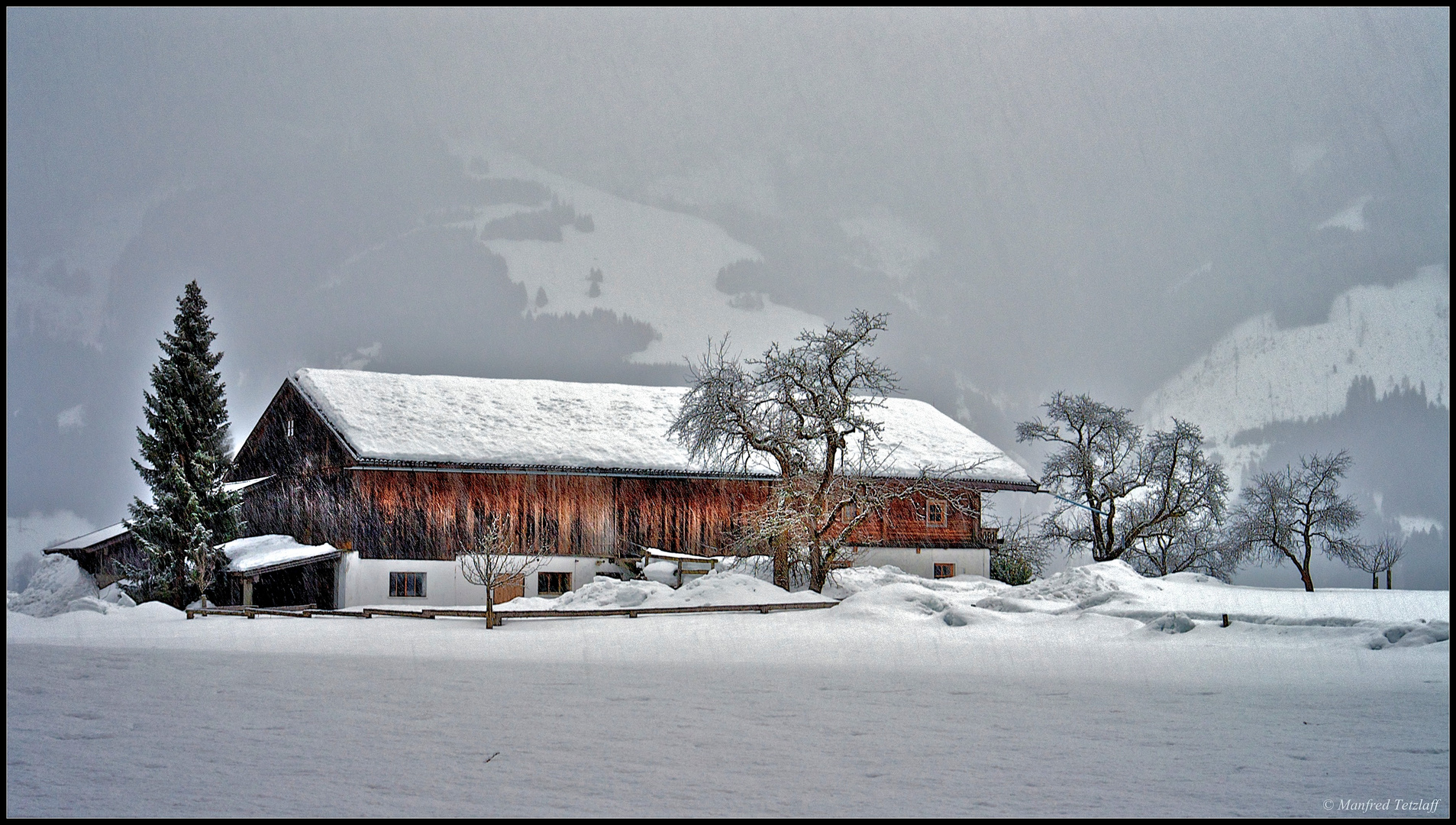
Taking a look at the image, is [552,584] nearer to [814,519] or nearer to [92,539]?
[814,519]

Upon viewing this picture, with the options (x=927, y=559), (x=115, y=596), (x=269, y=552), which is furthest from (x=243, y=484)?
(x=927, y=559)

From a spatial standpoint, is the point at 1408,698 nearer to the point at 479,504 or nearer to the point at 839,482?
the point at 839,482

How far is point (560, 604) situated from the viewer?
85.1ft

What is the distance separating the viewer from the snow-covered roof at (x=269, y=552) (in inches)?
1243

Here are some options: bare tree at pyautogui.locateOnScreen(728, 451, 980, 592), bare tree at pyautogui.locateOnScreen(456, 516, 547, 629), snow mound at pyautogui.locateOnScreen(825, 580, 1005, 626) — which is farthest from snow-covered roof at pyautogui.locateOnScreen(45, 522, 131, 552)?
snow mound at pyautogui.locateOnScreen(825, 580, 1005, 626)

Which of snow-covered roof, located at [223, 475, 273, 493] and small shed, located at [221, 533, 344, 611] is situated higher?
snow-covered roof, located at [223, 475, 273, 493]

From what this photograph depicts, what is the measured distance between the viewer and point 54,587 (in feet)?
131

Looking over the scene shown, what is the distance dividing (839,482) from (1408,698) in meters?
18.4

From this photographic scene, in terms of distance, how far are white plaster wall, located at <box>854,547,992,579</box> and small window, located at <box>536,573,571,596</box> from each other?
10.1 m

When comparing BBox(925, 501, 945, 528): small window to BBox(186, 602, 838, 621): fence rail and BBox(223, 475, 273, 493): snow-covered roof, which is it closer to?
BBox(186, 602, 838, 621): fence rail

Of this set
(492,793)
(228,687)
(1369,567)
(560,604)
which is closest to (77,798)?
(492,793)

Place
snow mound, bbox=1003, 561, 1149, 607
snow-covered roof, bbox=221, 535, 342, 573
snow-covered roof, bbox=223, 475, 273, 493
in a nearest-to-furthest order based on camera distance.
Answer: snow mound, bbox=1003, 561, 1149, 607
snow-covered roof, bbox=221, 535, 342, 573
snow-covered roof, bbox=223, 475, 273, 493

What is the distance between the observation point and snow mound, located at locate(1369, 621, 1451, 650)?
15625 millimetres

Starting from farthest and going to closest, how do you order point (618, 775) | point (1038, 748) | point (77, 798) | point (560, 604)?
point (560, 604)
point (1038, 748)
point (618, 775)
point (77, 798)
